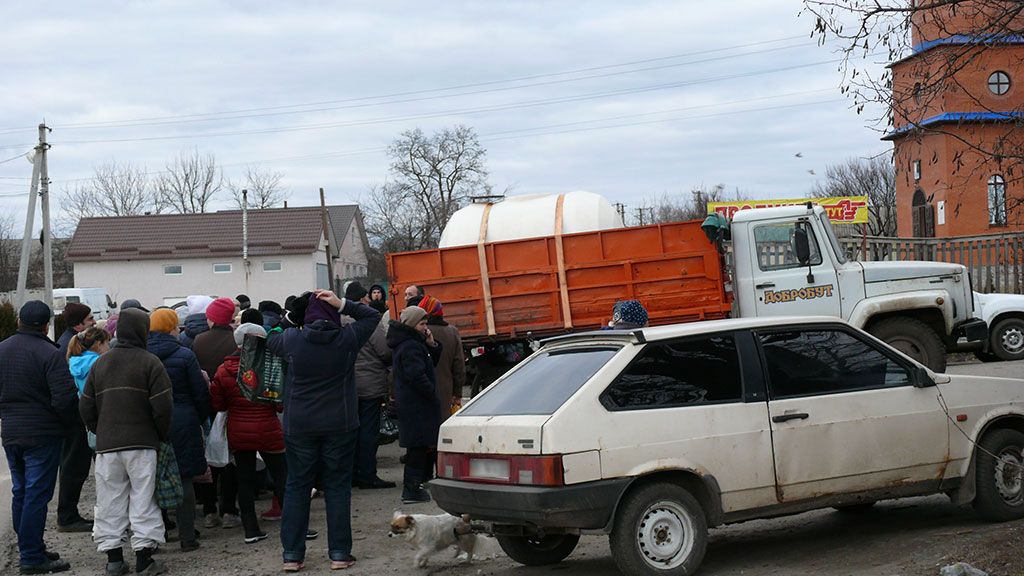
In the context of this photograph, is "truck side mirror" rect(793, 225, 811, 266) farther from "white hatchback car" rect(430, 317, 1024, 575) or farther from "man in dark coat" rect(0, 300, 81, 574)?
"man in dark coat" rect(0, 300, 81, 574)

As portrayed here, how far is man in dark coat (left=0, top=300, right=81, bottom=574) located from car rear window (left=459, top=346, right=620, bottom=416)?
3345 mm

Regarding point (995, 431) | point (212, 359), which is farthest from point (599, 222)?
point (995, 431)

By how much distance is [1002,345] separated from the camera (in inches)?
724

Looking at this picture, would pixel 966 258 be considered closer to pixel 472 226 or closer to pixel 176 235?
pixel 472 226

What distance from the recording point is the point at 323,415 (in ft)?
24.2

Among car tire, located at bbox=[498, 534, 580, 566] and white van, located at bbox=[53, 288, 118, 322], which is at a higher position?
white van, located at bbox=[53, 288, 118, 322]

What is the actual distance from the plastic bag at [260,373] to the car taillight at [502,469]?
72.9 inches

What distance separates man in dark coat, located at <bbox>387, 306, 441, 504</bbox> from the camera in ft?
31.6

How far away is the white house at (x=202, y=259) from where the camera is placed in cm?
5922

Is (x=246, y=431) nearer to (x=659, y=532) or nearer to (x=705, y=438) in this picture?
(x=659, y=532)

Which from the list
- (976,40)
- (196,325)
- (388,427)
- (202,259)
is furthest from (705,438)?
(202,259)

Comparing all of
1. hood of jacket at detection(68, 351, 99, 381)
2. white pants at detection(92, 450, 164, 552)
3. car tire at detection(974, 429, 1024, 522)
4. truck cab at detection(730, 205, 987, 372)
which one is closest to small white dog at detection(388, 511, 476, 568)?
white pants at detection(92, 450, 164, 552)

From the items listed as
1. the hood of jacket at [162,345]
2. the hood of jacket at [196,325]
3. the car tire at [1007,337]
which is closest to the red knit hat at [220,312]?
the hood of jacket at [196,325]

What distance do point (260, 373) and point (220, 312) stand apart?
147 cm
